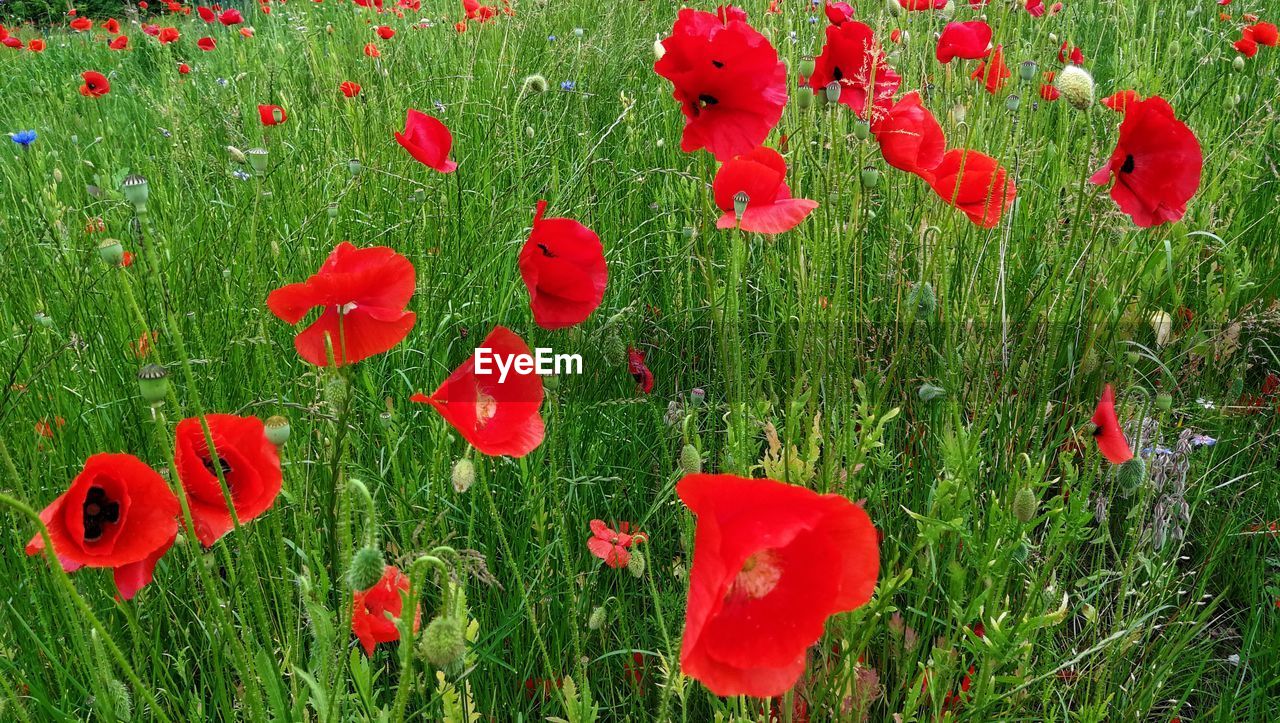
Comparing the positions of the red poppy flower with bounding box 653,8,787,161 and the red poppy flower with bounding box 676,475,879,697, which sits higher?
the red poppy flower with bounding box 653,8,787,161

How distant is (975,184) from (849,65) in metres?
0.31

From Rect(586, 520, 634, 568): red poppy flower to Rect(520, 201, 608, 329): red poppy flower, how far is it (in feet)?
1.10

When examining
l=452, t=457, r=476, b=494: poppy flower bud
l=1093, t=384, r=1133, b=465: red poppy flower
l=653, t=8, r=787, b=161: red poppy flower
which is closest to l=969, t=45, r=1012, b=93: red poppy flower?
l=653, t=8, r=787, b=161: red poppy flower

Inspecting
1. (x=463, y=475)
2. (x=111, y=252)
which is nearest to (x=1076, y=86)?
(x=463, y=475)

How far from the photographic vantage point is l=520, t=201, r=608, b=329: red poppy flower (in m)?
1.10

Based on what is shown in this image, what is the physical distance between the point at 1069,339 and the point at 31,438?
1.99m

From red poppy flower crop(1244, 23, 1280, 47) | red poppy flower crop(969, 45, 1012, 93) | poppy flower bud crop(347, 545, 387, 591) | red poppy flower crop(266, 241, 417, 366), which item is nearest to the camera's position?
poppy flower bud crop(347, 545, 387, 591)

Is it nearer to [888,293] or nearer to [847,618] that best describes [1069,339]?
[888,293]

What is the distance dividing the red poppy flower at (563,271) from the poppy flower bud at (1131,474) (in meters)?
0.79

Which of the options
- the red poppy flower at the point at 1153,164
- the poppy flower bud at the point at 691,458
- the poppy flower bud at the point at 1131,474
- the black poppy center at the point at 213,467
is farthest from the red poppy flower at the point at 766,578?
the red poppy flower at the point at 1153,164

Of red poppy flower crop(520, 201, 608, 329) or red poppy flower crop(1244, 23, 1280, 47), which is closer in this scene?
red poppy flower crop(520, 201, 608, 329)

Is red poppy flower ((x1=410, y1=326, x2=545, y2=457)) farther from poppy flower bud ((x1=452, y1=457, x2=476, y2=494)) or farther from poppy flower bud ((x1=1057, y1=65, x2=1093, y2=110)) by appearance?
poppy flower bud ((x1=1057, y1=65, x2=1093, y2=110))

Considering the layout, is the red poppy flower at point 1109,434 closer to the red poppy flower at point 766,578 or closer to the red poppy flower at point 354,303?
the red poppy flower at point 766,578

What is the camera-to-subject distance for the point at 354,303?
38.5 inches
